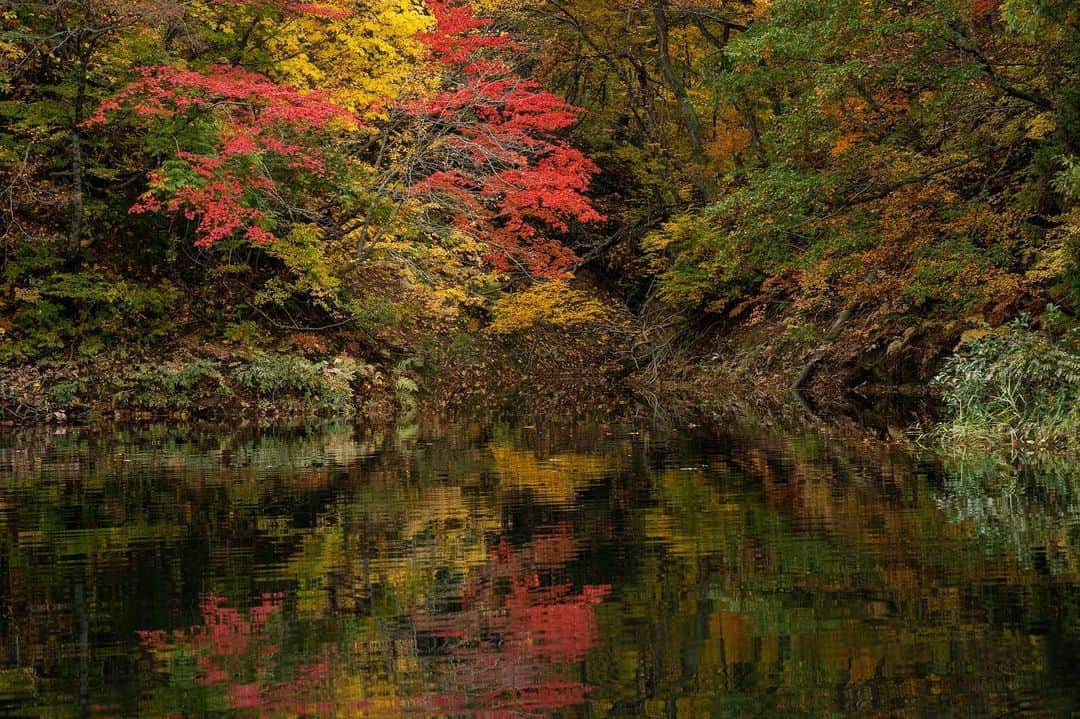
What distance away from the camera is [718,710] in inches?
195

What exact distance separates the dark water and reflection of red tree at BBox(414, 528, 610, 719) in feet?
0.06

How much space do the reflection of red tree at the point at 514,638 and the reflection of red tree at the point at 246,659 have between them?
50cm

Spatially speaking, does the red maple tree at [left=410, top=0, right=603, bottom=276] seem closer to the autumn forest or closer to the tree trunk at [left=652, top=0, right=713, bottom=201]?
the autumn forest

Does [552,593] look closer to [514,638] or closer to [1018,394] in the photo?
[514,638]

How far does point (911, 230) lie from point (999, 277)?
1660mm

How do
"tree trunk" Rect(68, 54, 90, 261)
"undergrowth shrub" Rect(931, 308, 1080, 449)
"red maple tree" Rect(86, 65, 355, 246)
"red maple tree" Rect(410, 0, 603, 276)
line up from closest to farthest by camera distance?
"undergrowth shrub" Rect(931, 308, 1080, 449) → "red maple tree" Rect(86, 65, 355, 246) → "tree trunk" Rect(68, 54, 90, 261) → "red maple tree" Rect(410, 0, 603, 276)

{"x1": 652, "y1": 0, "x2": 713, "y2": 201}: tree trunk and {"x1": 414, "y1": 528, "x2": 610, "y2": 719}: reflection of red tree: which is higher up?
{"x1": 652, "y1": 0, "x2": 713, "y2": 201}: tree trunk

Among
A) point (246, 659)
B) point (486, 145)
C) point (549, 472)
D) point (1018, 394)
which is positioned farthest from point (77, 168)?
point (246, 659)

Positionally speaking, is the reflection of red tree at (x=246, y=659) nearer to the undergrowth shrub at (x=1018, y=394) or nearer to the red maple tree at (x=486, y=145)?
the undergrowth shrub at (x=1018, y=394)

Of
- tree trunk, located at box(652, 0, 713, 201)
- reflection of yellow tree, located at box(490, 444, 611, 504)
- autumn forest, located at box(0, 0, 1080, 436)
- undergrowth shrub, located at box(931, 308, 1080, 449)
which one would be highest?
tree trunk, located at box(652, 0, 713, 201)

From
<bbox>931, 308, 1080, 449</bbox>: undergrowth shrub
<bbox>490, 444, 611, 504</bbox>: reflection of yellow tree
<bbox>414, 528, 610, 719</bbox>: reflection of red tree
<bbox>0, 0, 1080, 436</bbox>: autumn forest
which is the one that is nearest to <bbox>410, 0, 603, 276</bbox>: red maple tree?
<bbox>0, 0, 1080, 436</bbox>: autumn forest

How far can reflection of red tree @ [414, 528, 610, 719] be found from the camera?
16.9ft

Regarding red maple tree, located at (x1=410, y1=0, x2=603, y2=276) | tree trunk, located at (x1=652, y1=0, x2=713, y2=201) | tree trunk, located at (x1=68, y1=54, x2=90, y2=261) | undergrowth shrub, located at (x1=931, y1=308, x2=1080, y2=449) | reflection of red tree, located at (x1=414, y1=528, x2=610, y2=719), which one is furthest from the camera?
tree trunk, located at (x1=652, y1=0, x2=713, y2=201)

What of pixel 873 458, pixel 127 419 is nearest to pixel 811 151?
pixel 873 458
